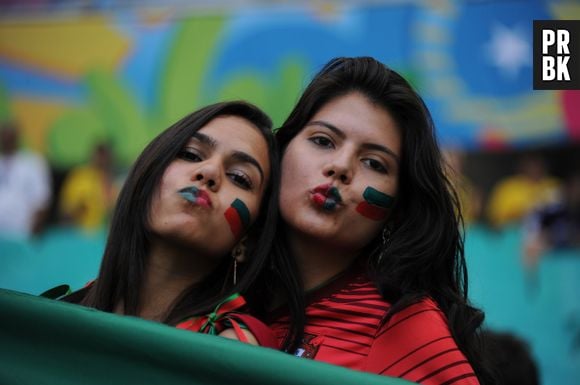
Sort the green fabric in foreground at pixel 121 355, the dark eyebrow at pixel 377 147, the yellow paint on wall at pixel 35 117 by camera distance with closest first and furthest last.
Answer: the green fabric in foreground at pixel 121 355, the dark eyebrow at pixel 377 147, the yellow paint on wall at pixel 35 117

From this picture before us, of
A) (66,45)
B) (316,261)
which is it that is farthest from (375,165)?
(66,45)

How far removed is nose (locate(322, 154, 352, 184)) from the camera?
6.99ft

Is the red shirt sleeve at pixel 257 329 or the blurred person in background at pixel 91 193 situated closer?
the red shirt sleeve at pixel 257 329

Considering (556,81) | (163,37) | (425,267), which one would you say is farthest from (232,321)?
(163,37)

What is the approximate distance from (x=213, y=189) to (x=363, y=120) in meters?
0.42

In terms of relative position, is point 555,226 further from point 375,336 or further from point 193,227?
point 193,227

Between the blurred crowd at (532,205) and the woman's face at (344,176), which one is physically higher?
the blurred crowd at (532,205)

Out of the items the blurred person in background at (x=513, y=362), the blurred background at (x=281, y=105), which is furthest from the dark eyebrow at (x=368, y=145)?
→ the blurred background at (x=281, y=105)

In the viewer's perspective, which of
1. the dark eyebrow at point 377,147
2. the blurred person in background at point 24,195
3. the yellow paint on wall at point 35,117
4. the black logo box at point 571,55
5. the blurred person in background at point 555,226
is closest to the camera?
the dark eyebrow at point 377,147

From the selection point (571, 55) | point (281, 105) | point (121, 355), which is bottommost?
point (121, 355)

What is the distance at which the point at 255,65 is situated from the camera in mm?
5941

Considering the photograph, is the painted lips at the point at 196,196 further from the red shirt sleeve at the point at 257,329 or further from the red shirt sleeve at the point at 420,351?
the red shirt sleeve at the point at 420,351

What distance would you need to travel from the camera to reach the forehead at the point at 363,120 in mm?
2182

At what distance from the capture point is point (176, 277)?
2162 millimetres
